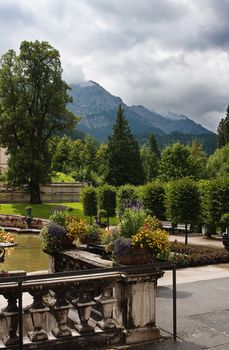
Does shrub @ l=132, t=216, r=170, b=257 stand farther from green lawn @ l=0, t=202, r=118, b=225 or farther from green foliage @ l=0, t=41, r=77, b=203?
green foliage @ l=0, t=41, r=77, b=203

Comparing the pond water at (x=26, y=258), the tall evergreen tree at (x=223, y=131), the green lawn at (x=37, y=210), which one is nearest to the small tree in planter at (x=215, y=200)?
the pond water at (x=26, y=258)

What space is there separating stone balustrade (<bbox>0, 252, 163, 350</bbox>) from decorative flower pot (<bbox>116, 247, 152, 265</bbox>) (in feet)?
1.05

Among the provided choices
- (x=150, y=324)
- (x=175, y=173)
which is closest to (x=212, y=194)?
(x=150, y=324)

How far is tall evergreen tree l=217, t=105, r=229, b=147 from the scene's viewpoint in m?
95.7

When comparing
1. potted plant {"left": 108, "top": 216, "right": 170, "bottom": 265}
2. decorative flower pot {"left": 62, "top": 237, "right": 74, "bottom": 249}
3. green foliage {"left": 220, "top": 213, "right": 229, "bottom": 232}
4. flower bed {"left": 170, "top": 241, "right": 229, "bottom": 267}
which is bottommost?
flower bed {"left": 170, "top": 241, "right": 229, "bottom": 267}

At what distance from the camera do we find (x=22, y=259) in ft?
65.4

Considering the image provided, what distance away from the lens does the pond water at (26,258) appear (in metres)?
17.7

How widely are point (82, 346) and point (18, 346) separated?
0.86 meters

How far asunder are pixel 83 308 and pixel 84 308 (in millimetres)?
14

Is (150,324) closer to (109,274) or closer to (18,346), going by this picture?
(109,274)

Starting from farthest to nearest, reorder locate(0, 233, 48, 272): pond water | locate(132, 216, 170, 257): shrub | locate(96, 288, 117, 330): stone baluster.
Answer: locate(0, 233, 48, 272): pond water < locate(132, 216, 170, 257): shrub < locate(96, 288, 117, 330): stone baluster

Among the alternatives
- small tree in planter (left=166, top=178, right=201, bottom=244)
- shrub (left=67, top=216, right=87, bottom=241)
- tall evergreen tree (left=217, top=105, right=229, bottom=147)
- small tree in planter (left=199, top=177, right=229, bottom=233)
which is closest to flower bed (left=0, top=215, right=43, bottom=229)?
small tree in planter (left=166, top=178, right=201, bottom=244)

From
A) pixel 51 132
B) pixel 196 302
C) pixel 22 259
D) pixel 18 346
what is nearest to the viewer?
pixel 18 346

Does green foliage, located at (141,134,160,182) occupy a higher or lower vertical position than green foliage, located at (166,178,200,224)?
higher
